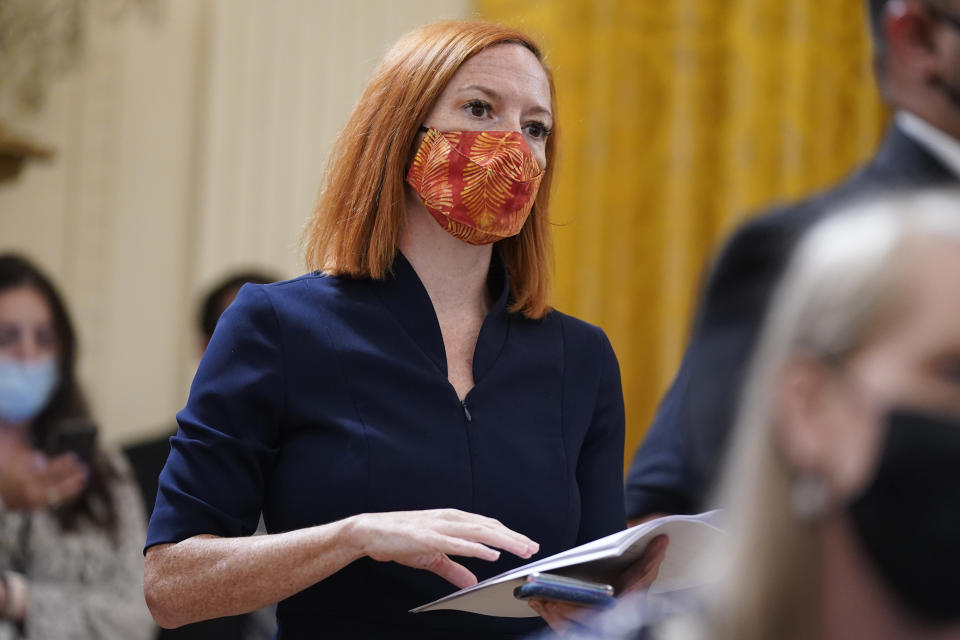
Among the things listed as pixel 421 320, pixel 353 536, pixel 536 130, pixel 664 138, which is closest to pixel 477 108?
pixel 536 130

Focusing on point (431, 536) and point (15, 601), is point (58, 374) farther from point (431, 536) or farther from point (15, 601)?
point (431, 536)

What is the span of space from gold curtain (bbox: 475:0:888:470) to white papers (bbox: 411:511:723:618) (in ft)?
8.82

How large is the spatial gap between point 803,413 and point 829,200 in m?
0.18

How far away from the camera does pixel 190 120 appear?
4277mm

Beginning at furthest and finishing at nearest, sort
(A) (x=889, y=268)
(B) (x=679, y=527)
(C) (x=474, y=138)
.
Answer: (C) (x=474, y=138) → (B) (x=679, y=527) → (A) (x=889, y=268)

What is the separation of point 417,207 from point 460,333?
195 millimetres

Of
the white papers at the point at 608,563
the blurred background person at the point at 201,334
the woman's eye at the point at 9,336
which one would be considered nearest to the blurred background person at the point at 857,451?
the white papers at the point at 608,563

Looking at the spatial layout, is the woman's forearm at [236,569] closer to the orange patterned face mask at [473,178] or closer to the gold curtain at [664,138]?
the orange patterned face mask at [473,178]

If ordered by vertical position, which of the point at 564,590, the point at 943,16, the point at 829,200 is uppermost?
the point at 943,16

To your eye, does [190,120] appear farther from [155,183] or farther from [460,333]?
[460,333]

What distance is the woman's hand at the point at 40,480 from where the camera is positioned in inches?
126

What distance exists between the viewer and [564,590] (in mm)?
1276

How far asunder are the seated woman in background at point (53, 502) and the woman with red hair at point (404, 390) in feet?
5.20

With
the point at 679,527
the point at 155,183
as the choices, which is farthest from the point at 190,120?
the point at 679,527
